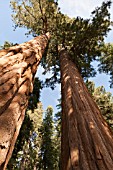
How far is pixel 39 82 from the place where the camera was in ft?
39.9

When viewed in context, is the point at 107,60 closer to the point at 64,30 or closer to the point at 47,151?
the point at 64,30

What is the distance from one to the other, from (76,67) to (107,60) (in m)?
6.63

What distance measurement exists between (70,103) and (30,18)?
10157 mm

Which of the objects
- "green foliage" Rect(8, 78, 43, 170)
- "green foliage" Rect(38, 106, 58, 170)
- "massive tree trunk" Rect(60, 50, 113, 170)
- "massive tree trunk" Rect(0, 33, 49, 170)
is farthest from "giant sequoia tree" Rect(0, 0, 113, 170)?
"green foliage" Rect(38, 106, 58, 170)

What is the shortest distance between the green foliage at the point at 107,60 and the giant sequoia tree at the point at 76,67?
3.02 feet

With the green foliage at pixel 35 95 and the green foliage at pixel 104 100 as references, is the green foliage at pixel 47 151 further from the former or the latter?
the green foliage at pixel 35 95

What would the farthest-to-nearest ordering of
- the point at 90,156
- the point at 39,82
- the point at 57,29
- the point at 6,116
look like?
the point at 39,82 → the point at 57,29 → the point at 90,156 → the point at 6,116

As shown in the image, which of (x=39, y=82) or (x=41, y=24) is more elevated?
(x=41, y=24)

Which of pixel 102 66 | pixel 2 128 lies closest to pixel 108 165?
pixel 2 128

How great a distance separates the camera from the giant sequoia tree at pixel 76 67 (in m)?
2.20

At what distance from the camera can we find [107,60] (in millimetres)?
13352

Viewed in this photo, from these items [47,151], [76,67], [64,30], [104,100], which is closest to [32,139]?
[47,151]

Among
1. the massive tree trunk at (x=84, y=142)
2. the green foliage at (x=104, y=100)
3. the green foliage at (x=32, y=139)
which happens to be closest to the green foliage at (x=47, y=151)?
the green foliage at (x=32, y=139)

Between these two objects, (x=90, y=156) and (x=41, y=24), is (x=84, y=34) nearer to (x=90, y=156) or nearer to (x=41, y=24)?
(x=41, y=24)
